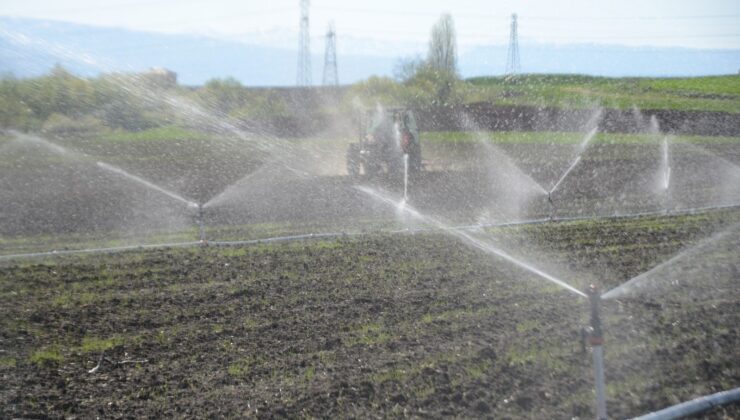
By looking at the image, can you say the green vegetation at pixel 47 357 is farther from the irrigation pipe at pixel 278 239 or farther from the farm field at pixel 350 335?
the irrigation pipe at pixel 278 239

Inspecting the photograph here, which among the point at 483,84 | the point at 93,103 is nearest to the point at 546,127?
the point at 483,84

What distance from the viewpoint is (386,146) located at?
71.5 ft

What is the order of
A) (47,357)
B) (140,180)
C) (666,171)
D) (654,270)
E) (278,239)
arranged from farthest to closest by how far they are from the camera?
(666,171), (140,180), (278,239), (654,270), (47,357)

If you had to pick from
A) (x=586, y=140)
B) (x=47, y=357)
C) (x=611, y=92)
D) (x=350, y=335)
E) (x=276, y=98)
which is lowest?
(x=47, y=357)

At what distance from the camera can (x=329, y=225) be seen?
14.8 m

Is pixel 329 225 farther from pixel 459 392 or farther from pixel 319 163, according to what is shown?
pixel 319 163

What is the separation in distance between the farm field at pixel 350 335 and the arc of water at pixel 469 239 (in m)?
0.21

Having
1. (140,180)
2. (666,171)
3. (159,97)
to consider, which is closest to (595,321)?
(140,180)

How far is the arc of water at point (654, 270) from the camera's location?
8.65 metres

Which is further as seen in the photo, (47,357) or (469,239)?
(469,239)

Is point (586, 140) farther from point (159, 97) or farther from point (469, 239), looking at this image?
point (469, 239)

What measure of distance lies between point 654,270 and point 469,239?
11.3 feet

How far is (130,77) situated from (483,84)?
946 inches

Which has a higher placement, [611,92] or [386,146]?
[611,92]
